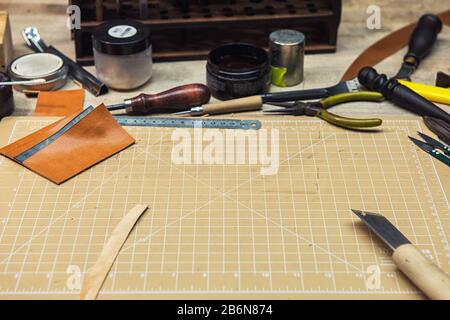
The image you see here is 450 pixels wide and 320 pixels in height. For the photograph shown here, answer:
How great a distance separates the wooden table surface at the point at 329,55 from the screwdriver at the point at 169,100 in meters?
0.08

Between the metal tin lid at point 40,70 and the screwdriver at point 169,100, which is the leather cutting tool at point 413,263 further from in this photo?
the metal tin lid at point 40,70

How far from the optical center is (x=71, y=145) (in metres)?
1.16

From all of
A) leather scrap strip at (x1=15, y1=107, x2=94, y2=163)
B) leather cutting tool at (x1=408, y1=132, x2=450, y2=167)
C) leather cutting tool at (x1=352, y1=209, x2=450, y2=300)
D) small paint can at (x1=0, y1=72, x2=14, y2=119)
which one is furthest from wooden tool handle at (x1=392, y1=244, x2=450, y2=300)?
small paint can at (x1=0, y1=72, x2=14, y2=119)

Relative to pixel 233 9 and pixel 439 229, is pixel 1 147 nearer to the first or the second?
pixel 233 9

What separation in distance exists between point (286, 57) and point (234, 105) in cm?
17

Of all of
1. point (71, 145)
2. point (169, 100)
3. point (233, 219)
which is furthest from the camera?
point (169, 100)

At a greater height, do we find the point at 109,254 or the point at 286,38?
the point at 286,38

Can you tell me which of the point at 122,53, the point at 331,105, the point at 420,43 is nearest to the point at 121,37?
the point at 122,53

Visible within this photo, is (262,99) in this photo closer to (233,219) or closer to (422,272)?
(233,219)

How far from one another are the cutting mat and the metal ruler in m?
0.02

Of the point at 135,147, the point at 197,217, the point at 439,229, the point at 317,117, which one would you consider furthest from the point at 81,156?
the point at 439,229

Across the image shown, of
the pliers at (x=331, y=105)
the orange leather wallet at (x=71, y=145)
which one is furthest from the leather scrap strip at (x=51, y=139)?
the pliers at (x=331, y=105)

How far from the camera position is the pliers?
1.21m

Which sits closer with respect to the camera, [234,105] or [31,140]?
[31,140]
